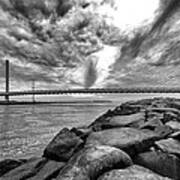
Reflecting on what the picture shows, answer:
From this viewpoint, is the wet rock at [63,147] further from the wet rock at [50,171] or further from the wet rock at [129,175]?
the wet rock at [129,175]

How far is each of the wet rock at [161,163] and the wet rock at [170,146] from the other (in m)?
0.18

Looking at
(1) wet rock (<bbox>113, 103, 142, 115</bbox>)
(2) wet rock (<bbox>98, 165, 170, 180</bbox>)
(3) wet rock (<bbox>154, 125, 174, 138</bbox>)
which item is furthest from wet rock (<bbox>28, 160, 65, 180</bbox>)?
(1) wet rock (<bbox>113, 103, 142, 115</bbox>)

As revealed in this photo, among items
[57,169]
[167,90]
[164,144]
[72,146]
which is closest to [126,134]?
[164,144]

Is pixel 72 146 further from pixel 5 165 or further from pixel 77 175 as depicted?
pixel 5 165

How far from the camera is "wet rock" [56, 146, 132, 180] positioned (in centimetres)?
316

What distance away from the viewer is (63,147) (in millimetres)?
5371

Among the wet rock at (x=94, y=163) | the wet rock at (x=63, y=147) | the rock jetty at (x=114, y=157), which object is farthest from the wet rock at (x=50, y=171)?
the wet rock at (x=94, y=163)

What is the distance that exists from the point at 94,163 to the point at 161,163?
58.3 inches

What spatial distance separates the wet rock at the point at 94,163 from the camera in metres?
3.16

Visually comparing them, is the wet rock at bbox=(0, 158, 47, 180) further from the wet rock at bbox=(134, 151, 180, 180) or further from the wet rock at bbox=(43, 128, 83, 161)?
the wet rock at bbox=(134, 151, 180, 180)

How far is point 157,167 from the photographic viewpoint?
3748mm

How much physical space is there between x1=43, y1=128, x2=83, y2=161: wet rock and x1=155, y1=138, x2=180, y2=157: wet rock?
2092mm

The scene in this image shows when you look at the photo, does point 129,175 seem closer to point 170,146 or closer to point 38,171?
point 170,146

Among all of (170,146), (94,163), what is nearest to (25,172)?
(94,163)
